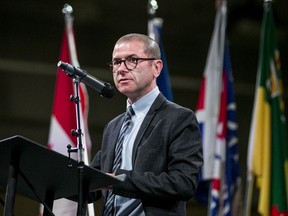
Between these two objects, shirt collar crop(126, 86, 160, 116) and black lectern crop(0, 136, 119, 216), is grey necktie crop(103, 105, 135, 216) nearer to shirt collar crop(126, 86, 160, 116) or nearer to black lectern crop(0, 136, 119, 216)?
shirt collar crop(126, 86, 160, 116)

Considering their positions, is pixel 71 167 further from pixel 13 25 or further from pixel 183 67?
pixel 183 67

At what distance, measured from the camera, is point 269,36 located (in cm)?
532

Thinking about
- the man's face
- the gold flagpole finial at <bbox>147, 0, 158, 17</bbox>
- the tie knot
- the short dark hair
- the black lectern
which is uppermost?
the gold flagpole finial at <bbox>147, 0, 158, 17</bbox>

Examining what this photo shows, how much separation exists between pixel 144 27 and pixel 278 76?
1.42 meters

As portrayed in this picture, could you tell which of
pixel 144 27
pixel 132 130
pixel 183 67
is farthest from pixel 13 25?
pixel 132 130

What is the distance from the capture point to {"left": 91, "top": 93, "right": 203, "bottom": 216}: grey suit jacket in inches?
97.2

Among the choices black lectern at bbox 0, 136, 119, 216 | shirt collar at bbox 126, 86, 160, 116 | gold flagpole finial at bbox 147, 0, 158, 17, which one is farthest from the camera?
gold flagpole finial at bbox 147, 0, 158, 17

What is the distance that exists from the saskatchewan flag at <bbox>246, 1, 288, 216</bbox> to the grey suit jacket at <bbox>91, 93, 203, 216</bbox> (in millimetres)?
2486

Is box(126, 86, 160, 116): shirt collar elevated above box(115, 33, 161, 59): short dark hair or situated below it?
below

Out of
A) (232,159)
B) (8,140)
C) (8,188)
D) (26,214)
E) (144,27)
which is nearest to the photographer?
(8,140)

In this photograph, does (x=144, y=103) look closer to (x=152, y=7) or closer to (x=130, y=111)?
(x=130, y=111)

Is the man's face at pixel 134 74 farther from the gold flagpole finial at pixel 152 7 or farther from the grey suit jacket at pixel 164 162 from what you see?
the gold flagpole finial at pixel 152 7

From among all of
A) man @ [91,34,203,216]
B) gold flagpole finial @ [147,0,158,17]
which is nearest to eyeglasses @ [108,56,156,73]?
man @ [91,34,203,216]

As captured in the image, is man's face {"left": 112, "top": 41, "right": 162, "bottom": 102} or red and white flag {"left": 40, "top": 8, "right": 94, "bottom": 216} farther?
red and white flag {"left": 40, "top": 8, "right": 94, "bottom": 216}
